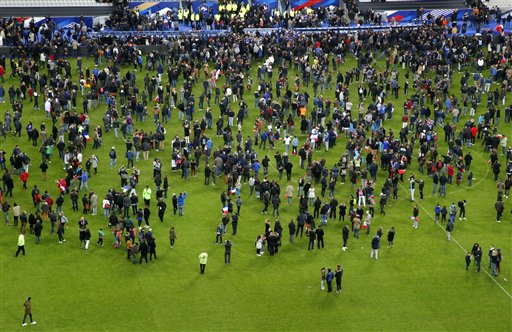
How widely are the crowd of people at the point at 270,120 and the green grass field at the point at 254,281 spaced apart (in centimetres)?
98

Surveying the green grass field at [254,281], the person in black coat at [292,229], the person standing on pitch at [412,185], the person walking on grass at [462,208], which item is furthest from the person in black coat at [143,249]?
the person walking on grass at [462,208]

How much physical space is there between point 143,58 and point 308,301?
40213 millimetres

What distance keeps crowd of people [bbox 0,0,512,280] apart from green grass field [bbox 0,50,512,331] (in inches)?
38.4

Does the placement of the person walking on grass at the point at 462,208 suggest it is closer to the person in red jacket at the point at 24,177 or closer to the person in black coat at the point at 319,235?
the person in black coat at the point at 319,235

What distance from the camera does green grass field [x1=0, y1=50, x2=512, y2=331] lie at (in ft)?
190

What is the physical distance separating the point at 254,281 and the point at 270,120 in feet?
76.6

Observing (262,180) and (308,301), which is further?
(262,180)

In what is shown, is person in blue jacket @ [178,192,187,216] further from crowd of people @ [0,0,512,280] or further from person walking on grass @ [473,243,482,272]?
person walking on grass @ [473,243,482,272]

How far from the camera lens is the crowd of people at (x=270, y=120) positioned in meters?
68.8

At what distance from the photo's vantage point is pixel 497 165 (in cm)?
7512

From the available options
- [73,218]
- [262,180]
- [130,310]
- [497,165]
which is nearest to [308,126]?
[262,180]

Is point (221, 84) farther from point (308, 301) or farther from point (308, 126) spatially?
point (308, 301)

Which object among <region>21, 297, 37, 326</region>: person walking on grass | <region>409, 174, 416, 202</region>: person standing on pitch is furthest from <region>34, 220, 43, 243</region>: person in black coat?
<region>409, 174, 416, 202</region>: person standing on pitch

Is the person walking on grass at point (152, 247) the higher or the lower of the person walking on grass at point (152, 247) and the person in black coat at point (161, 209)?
the lower
